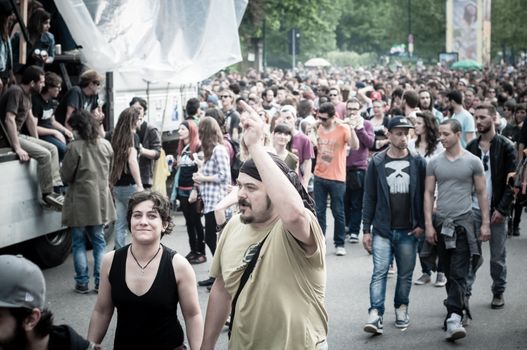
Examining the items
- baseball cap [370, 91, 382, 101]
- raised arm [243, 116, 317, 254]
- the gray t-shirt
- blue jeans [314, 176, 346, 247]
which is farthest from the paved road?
baseball cap [370, 91, 382, 101]

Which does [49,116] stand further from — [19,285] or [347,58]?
[347,58]

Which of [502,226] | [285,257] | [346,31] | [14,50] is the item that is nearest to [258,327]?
[285,257]

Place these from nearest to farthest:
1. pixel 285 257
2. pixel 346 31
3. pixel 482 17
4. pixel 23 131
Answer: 1. pixel 285 257
2. pixel 23 131
3. pixel 482 17
4. pixel 346 31

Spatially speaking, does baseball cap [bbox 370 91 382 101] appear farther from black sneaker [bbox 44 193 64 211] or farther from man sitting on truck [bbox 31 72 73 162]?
black sneaker [bbox 44 193 64 211]

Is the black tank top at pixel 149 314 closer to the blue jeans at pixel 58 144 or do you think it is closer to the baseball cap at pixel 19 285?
the baseball cap at pixel 19 285

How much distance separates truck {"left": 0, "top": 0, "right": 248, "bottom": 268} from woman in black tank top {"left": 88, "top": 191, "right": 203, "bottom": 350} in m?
4.73

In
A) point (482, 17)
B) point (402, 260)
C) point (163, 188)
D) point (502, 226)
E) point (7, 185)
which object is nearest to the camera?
point (402, 260)

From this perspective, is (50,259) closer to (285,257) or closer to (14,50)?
(14,50)

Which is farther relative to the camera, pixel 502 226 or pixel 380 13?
pixel 380 13

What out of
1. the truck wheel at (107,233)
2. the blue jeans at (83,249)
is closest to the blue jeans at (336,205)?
the truck wheel at (107,233)

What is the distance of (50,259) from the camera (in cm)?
1110

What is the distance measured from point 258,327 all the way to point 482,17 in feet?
194

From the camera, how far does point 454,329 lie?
811 cm

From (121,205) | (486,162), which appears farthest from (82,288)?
(486,162)
